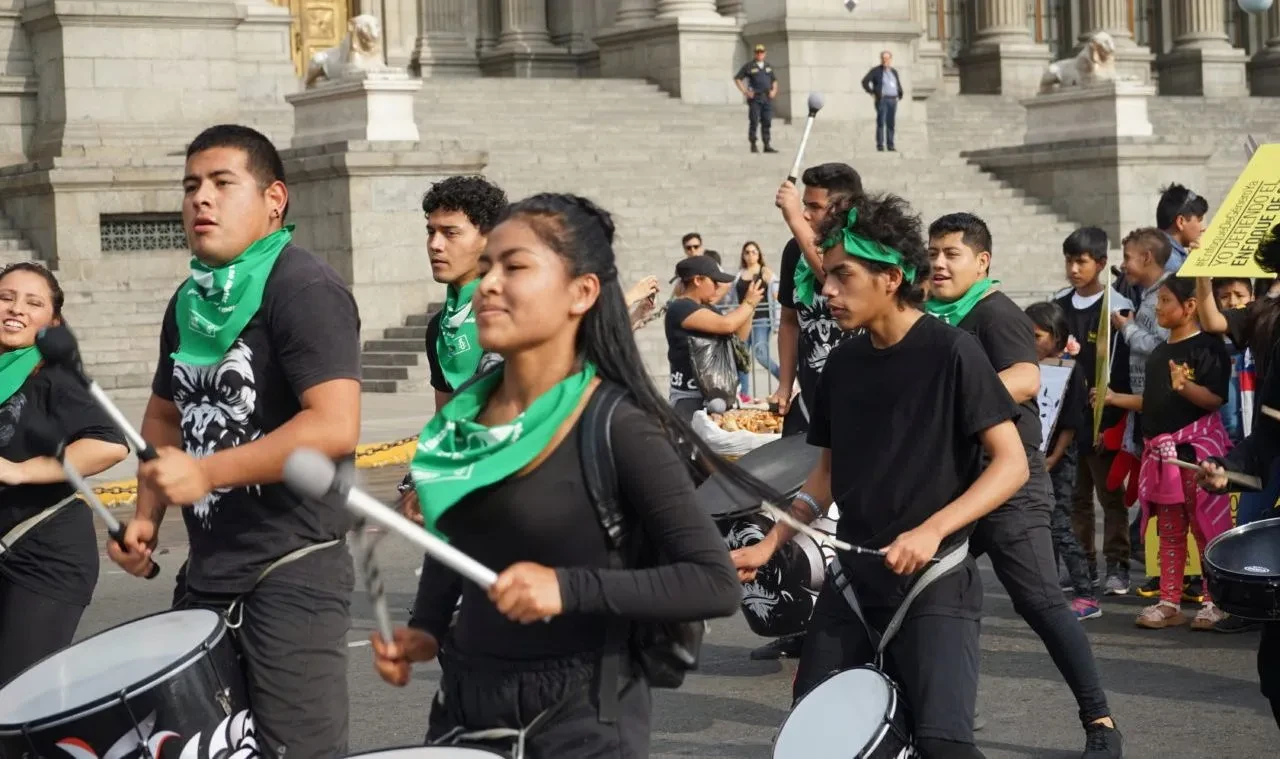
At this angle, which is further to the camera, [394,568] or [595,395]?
[394,568]

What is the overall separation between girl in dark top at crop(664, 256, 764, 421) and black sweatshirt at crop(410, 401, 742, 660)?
707 cm

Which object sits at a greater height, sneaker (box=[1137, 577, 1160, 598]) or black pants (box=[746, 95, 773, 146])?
black pants (box=[746, 95, 773, 146])

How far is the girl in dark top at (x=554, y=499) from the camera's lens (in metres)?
3.59

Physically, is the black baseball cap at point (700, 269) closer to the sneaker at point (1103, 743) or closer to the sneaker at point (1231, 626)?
the sneaker at point (1231, 626)

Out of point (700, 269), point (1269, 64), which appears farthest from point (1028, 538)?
point (1269, 64)

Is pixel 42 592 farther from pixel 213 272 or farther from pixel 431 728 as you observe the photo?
pixel 431 728

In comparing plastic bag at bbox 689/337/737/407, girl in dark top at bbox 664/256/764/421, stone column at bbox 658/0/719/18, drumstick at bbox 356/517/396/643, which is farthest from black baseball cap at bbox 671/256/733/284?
stone column at bbox 658/0/719/18

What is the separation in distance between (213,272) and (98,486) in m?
8.85

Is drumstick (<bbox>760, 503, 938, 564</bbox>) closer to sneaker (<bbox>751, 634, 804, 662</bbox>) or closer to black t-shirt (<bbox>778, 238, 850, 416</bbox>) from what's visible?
black t-shirt (<bbox>778, 238, 850, 416</bbox>)

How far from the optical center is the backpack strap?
11.9ft

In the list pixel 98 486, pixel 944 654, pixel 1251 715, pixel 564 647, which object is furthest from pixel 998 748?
pixel 98 486

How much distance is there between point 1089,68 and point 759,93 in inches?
159

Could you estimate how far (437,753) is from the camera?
3.53 meters

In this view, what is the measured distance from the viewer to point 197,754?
4258 mm
